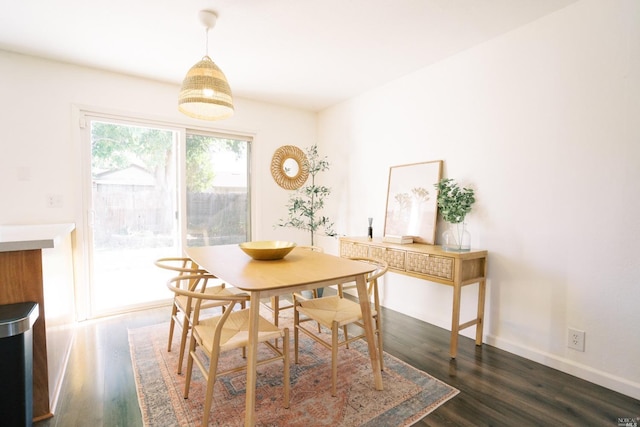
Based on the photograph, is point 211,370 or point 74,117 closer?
point 211,370

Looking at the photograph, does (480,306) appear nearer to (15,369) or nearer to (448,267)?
(448,267)

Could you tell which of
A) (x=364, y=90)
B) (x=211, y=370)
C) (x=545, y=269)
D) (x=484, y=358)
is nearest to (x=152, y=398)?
(x=211, y=370)

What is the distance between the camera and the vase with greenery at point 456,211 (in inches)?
97.9

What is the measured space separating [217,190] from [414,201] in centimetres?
232

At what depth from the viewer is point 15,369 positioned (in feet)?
4.65

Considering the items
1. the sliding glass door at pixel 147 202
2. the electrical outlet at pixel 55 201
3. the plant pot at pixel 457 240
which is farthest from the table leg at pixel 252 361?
the electrical outlet at pixel 55 201

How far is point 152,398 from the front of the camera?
5.93 feet

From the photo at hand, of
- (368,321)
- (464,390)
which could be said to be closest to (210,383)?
(368,321)

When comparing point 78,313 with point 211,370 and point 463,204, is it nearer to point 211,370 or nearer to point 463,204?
point 211,370

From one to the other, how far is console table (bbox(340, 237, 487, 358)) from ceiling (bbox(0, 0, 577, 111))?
5.50ft

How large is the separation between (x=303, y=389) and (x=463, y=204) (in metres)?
1.78

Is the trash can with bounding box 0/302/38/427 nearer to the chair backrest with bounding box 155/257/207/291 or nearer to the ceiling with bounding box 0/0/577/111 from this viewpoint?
the chair backrest with bounding box 155/257/207/291

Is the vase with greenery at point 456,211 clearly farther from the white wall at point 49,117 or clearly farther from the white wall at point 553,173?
the white wall at point 49,117

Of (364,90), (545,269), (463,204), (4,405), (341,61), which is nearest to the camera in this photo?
(4,405)
